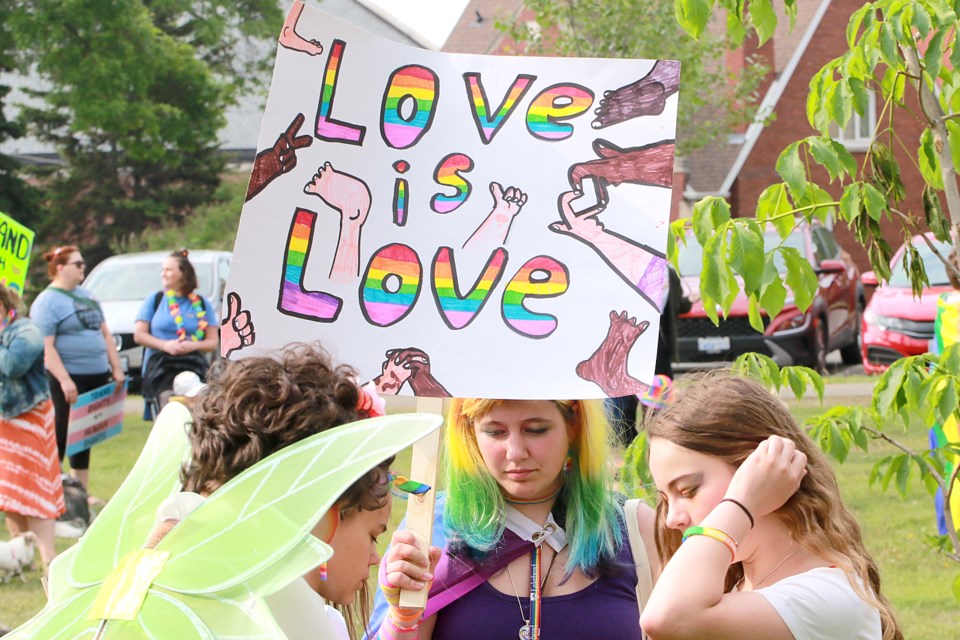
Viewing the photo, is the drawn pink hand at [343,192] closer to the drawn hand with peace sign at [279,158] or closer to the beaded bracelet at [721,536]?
the drawn hand with peace sign at [279,158]

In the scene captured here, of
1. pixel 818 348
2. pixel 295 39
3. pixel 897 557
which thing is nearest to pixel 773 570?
pixel 295 39

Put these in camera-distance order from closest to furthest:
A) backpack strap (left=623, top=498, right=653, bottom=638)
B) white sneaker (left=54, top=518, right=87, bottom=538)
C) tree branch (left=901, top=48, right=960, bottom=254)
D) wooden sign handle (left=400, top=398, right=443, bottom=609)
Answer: wooden sign handle (left=400, top=398, right=443, bottom=609) → backpack strap (left=623, top=498, right=653, bottom=638) → tree branch (left=901, top=48, right=960, bottom=254) → white sneaker (left=54, top=518, right=87, bottom=538)

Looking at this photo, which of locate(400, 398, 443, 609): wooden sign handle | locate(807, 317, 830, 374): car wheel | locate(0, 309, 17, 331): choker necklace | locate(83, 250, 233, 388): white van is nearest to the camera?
locate(400, 398, 443, 609): wooden sign handle

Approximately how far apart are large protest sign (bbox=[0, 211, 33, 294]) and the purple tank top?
5.49m

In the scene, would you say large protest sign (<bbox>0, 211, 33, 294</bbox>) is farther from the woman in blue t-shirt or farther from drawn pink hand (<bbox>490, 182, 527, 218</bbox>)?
drawn pink hand (<bbox>490, 182, 527, 218</bbox>)

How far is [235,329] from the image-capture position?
101 inches

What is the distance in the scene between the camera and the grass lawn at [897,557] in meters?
5.90

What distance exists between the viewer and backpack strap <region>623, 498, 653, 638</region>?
9.21 ft

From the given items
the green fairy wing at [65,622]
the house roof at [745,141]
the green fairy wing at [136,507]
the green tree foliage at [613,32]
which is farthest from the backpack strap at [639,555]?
the house roof at [745,141]

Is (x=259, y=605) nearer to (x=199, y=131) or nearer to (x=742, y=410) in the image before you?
(x=742, y=410)

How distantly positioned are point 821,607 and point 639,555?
2.37ft

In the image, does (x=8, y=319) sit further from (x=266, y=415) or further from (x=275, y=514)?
(x=275, y=514)

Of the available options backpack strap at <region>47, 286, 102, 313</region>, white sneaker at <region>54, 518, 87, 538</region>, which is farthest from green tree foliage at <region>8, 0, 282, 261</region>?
white sneaker at <region>54, 518, 87, 538</region>

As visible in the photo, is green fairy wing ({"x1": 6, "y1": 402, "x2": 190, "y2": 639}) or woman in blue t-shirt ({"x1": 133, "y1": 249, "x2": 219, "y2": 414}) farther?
woman in blue t-shirt ({"x1": 133, "y1": 249, "x2": 219, "y2": 414})
